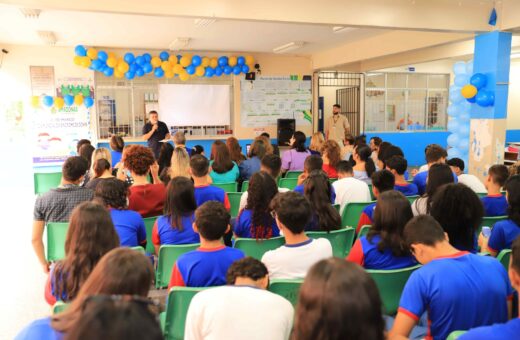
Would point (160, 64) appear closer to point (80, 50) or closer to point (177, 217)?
point (80, 50)

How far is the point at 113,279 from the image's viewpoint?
3.94 ft

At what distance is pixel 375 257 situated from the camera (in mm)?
2396

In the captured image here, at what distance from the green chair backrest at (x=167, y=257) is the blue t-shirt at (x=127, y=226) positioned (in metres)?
0.25

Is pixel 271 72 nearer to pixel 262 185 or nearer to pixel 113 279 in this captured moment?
pixel 262 185

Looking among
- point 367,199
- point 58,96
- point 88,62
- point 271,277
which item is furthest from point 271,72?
point 271,277

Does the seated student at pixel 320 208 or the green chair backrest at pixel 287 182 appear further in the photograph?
the green chair backrest at pixel 287 182

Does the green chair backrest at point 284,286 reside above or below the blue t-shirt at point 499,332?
below

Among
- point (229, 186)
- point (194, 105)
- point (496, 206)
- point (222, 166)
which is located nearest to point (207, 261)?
point (496, 206)

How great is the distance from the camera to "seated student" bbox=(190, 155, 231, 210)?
3.63m

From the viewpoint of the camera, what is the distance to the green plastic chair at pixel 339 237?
2898 mm

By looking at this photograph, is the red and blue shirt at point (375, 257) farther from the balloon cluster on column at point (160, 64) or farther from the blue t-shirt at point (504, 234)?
the balloon cluster on column at point (160, 64)

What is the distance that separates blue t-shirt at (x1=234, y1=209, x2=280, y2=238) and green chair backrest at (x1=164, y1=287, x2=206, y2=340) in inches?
43.3

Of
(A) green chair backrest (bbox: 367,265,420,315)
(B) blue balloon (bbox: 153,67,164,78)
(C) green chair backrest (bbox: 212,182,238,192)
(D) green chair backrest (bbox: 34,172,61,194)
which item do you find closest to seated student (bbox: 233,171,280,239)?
(A) green chair backrest (bbox: 367,265,420,315)

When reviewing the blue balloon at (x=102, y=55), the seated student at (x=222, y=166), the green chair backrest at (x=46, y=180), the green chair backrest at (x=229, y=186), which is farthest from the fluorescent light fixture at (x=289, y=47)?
the green chair backrest at (x=46, y=180)
